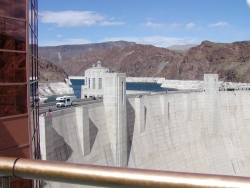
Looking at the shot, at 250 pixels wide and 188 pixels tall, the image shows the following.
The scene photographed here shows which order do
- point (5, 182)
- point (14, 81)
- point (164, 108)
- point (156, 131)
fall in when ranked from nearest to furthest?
1. point (5, 182)
2. point (14, 81)
3. point (156, 131)
4. point (164, 108)

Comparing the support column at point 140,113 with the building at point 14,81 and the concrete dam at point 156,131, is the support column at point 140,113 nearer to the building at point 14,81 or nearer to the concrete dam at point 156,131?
the concrete dam at point 156,131

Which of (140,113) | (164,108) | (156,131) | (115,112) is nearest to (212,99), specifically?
(164,108)

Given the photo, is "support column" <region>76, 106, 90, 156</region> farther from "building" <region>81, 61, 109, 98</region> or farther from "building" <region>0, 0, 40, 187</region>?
"building" <region>81, 61, 109, 98</region>

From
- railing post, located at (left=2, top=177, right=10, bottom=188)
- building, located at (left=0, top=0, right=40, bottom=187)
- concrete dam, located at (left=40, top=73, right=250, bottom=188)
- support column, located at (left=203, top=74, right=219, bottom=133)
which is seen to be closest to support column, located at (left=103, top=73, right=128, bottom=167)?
concrete dam, located at (left=40, top=73, right=250, bottom=188)

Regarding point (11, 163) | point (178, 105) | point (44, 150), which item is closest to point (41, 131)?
point (44, 150)

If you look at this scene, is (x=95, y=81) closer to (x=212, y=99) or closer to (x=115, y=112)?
(x=212, y=99)

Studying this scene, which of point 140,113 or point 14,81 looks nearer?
point 14,81

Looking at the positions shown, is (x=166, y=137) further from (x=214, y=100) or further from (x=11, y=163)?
(x=11, y=163)
